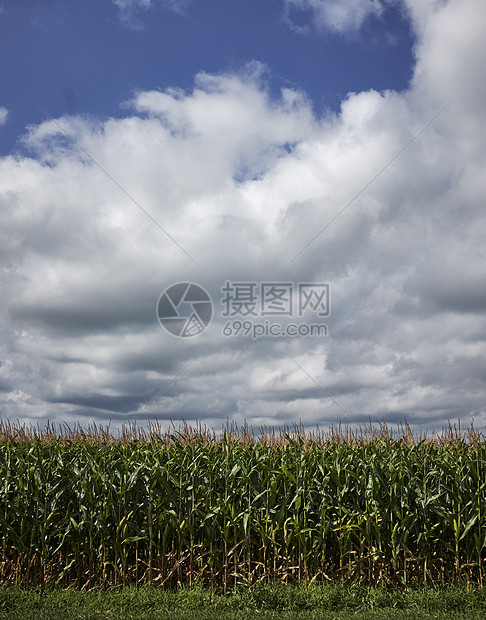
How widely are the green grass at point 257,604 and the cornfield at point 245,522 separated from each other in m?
0.49

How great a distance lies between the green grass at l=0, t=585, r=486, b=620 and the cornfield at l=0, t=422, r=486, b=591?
49cm

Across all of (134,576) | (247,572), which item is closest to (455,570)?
(247,572)

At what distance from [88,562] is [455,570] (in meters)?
6.45

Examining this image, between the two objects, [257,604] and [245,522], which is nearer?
[257,604]

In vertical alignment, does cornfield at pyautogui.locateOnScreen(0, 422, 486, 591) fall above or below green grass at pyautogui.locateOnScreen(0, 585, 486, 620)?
above

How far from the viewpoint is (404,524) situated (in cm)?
878

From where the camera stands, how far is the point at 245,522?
8711 millimetres

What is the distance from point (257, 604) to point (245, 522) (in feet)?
4.18

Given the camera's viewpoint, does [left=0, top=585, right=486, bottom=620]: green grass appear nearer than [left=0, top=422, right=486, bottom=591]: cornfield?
Yes

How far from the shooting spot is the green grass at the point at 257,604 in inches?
292

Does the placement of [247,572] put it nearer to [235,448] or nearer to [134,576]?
[134,576]

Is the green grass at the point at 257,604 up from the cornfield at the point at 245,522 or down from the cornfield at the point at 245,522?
down

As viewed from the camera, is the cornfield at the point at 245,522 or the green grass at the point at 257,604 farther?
the cornfield at the point at 245,522

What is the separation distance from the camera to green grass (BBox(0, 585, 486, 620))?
7.43 metres
